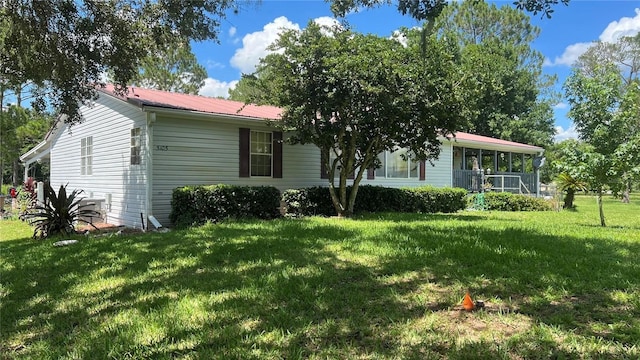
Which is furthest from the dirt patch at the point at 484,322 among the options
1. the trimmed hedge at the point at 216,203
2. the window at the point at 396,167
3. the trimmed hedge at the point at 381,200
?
the window at the point at 396,167

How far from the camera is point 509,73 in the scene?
32031 millimetres

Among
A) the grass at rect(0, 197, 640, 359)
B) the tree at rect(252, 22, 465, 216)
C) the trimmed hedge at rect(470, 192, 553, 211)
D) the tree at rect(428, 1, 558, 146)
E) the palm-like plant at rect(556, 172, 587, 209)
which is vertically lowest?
the grass at rect(0, 197, 640, 359)

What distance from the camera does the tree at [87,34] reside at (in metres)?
7.82

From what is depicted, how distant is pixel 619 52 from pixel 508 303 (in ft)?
133

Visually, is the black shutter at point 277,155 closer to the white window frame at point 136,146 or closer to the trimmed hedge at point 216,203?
the trimmed hedge at point 216,203

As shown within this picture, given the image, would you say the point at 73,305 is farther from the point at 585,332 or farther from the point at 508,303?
the point at 585,332

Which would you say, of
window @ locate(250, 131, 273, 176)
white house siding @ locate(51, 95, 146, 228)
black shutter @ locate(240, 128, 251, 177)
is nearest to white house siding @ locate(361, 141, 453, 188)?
window @ locate(250, 131, 273, 176)

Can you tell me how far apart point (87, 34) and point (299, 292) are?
740cm

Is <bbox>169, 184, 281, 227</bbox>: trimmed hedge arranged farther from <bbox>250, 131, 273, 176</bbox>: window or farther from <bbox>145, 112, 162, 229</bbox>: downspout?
<bbox>250, 131, 273, 176</bbox>: window

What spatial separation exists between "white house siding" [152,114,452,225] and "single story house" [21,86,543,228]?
0.9 inches

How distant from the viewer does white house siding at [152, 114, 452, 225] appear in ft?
33.4

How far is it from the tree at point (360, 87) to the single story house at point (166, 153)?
5.92 ft

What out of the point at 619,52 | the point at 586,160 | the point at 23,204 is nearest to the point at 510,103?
the point at 619,52

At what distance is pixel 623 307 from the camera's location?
3.66 metres
